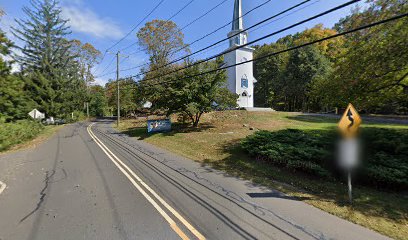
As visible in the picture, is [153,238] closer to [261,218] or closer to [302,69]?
[261,218]

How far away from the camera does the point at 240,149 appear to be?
44.2 feet

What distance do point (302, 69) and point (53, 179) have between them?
3892 centimetres

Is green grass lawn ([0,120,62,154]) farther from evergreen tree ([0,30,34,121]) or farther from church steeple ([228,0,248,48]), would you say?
church steeple ([228,0,248,48])

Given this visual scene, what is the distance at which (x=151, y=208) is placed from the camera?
20.1ft

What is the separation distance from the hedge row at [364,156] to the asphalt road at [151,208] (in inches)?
94.4

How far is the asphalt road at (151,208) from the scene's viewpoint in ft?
16.2

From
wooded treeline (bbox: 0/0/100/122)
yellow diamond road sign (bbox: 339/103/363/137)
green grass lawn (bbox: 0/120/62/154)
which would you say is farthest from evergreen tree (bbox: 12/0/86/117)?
yellow diamond road sign (bbox: 339/103/363/137)

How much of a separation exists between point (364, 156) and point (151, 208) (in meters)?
7.38

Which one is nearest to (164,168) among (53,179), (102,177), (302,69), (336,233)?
(102,177)

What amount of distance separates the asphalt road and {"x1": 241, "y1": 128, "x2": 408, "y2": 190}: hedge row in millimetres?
2397

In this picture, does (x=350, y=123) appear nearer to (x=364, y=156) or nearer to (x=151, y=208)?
(x=364, y=156)

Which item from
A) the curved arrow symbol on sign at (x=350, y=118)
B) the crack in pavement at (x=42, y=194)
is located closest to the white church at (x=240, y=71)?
the crack in pavement at (x=42, y=194)

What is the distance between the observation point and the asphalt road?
4.95 meters

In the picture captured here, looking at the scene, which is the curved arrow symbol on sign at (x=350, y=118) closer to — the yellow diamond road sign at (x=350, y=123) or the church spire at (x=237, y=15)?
the yellow diamond road sign at (x=350, y=123)
